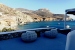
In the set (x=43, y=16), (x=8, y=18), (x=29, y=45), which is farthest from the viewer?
(x=43, y=16)

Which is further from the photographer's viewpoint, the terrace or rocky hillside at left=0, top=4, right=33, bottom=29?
rocky hillside at left=0, top=4, right=33, bottom=29

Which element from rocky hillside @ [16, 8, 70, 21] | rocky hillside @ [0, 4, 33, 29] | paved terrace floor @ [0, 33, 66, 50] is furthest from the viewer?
rocky hillside @ [16, 8, 70, 21]

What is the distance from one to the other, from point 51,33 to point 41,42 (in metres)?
0.59

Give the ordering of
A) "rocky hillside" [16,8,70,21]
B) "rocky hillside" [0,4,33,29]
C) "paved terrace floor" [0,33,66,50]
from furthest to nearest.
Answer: "rocky hillside" [16,8,70,21] → "rocky hillside" [0,4,33,29] → "paved terrace floor" [0,33,66,50]

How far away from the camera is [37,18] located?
4412 inches

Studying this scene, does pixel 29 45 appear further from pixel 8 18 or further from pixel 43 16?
pixel 43 16

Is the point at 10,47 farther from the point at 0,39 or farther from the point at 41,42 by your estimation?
the point at 41,42

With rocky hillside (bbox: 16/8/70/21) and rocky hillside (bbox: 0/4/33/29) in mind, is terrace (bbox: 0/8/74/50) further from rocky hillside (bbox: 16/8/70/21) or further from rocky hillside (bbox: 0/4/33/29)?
rocky hillside (bbox: 16/8/70/21)

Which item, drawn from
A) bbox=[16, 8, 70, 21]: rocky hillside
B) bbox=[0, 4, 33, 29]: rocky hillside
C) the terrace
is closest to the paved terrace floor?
the terrace

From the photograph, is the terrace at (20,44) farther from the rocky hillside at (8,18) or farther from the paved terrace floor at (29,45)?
the rocky hillside at (8,18)

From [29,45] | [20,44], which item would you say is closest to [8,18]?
[20,44]

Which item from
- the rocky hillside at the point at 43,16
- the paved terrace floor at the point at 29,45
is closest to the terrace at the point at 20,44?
the paved terrace floor at the point at 29,45

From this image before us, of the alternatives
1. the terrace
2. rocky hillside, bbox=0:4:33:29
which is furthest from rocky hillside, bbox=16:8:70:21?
the terrace

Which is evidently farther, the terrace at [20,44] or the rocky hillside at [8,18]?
the rocky hillside at [8,18]
